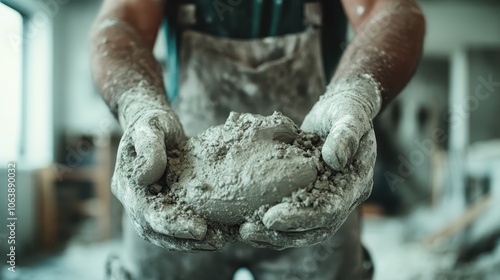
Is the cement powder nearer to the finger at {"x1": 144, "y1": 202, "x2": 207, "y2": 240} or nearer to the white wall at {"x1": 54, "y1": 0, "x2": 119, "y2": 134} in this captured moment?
the finger at {"x1": 144, "y1": 202, "x2": 207, "y2": 240}

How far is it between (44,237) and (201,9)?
9.86 feet

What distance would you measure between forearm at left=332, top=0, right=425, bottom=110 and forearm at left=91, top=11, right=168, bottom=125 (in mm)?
385

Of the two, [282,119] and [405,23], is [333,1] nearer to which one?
[405,23]

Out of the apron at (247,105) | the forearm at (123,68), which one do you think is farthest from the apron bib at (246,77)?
the forearm at (123,68)

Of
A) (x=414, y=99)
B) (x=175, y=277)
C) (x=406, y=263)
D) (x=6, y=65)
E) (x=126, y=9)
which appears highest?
(x=126, y=9)

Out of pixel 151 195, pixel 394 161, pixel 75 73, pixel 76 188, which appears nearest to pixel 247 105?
pixel 151 195

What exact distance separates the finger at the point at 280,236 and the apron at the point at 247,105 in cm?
33

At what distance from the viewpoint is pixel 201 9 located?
1152 mm

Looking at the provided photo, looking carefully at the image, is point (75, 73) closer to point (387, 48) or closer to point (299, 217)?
point (387, 48)

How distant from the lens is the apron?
1.00 m

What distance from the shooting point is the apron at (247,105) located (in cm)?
100

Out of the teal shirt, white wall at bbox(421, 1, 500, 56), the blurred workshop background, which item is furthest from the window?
white wall at bbox(421, 1, 500, 56)

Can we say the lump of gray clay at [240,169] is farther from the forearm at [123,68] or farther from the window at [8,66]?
the window at [8,66]

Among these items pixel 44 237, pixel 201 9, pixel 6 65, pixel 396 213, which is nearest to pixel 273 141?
pixel 201 9
